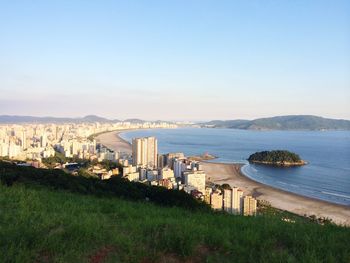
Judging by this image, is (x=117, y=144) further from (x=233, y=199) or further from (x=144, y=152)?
(x=233, y=199)

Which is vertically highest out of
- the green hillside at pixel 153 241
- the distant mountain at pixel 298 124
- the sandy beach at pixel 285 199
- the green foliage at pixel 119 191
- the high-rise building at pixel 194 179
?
the distant mountain at pixel 298 124

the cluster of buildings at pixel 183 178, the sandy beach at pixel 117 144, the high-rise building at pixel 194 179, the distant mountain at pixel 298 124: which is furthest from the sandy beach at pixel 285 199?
the distant mountain at pixel 298 124

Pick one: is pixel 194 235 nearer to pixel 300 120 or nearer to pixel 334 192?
pixel 334 192

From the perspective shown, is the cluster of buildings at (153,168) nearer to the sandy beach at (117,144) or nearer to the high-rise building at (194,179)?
the high-rise building at (194,179)

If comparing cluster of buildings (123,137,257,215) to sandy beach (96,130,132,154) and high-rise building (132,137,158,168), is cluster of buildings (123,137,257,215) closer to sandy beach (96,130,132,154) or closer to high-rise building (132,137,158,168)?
high-rise building (132,137,158,168)

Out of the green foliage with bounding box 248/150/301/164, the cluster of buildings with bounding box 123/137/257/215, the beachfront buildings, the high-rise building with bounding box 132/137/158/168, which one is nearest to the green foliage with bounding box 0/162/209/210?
the cluster of buildings with bounding box 123/137/257/215

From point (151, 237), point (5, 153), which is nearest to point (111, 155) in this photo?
point (5, 153)

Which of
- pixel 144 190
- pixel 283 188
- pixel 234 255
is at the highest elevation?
pixel 234 255
